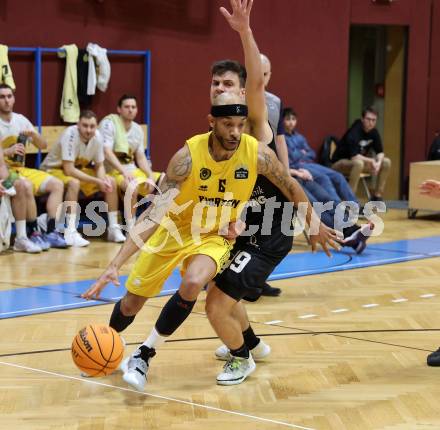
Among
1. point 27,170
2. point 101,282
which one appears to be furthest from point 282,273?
point 101,282

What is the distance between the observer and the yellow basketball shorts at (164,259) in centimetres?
514

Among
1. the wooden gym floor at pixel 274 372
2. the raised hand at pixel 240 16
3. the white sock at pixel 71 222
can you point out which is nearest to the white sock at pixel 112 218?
the white sock at pixel 71 222

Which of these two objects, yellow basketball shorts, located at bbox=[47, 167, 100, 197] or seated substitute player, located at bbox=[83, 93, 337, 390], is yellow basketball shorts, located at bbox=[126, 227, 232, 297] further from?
yellow basketball shorts, located at bbox=[47, 167, 100, 197]

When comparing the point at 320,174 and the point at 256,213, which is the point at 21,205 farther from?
the point at 256,213

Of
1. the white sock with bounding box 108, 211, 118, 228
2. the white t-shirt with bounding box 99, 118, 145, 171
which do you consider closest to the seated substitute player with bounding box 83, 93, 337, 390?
the white sock with bounding box 108, 211, 118, 228

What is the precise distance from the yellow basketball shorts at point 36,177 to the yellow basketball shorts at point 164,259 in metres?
4.83

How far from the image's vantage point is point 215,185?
512cm

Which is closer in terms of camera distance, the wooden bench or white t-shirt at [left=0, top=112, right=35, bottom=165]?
white t-shirt at [left=0, top=112, right=35, bottom=165]

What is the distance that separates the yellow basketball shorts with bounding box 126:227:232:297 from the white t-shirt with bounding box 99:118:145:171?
218 inches

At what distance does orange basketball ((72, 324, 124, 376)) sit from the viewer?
488cm

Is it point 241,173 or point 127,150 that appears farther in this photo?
point 127,150

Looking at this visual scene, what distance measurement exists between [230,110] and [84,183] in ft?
18.3

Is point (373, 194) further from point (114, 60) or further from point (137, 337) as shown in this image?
point (137, 337)

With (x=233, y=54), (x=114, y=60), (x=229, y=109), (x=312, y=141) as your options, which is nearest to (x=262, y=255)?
(x=229, y=109)
